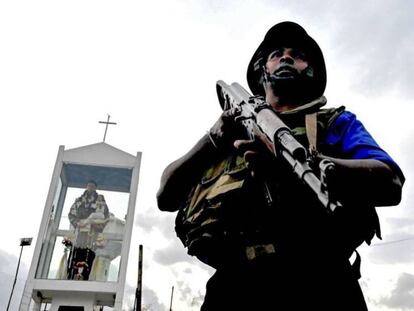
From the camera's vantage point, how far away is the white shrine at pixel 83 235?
392 inches

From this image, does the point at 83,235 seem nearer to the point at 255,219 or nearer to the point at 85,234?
the point at 85,234

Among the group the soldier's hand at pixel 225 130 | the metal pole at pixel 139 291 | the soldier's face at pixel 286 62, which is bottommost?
the soldier's hand at pixel 225 130

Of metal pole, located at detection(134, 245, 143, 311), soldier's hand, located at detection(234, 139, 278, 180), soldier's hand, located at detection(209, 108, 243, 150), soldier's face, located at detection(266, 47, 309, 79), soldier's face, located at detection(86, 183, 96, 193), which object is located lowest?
→ soldier's hand, located at detection(234, 139, 278, 180)

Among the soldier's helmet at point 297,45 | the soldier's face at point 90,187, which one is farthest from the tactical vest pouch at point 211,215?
the soldier's face at point 90,187

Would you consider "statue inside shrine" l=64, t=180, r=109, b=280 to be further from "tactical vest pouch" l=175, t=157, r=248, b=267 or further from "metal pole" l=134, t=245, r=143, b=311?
"tactical vest pouch" l=175, t=157, r=248, b=267

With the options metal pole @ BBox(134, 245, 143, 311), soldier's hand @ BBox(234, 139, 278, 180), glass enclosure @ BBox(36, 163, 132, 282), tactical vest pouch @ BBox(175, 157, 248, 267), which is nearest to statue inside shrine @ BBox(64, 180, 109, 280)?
glass enclosure @ BBox(36, 163, 132, 282)

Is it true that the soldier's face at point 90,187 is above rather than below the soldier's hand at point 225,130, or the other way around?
above

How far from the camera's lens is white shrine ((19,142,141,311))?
32.7ft

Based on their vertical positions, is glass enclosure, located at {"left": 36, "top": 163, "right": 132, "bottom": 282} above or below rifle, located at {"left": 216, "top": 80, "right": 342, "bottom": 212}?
above

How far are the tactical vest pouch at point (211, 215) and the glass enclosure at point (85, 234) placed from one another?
9.19m

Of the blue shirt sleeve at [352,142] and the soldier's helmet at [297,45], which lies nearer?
the blue shirt sleeve at [352,142]

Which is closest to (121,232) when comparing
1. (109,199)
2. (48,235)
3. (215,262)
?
(109,199)

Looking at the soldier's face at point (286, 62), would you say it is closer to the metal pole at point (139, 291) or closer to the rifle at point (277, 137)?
the rifle at point (277, 137)

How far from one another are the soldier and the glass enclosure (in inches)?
362
